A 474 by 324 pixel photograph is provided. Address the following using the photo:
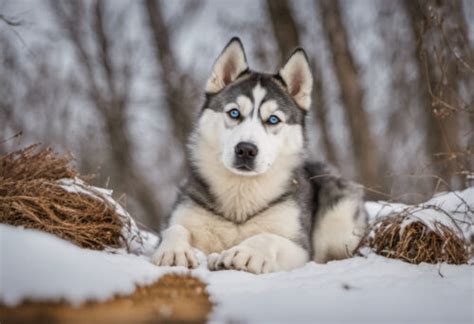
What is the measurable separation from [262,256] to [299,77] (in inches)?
78.1

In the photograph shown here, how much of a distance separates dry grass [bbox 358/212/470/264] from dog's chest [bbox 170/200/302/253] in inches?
31.3

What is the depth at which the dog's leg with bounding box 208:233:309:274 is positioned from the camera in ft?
9.45

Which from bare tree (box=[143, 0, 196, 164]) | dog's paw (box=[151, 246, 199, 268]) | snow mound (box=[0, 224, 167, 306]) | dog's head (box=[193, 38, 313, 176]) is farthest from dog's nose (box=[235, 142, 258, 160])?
bare tree (box=[143, 0, 196, 164])

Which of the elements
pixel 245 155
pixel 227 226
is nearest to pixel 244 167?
pixel 245 155

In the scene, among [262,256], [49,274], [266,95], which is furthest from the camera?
[266,95]

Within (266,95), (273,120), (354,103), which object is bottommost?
(273,120)

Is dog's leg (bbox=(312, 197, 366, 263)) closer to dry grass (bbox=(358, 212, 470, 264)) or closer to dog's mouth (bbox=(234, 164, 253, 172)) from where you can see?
dry grass (bbox=(358, 212, 470, 264))

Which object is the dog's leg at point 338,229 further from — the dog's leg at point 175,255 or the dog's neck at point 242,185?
the dog's leg at point 175,255

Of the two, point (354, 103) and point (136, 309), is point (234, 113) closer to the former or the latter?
point (136, 309)

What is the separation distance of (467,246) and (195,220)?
208 cm

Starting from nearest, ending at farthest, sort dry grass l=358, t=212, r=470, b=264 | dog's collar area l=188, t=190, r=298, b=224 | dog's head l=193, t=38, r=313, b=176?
dry grass l=358, t=212, r=470, b=264
dog's head l=193, t=38, r=313, b=176
dog's collar area l=188, t=190, r=298, b=224

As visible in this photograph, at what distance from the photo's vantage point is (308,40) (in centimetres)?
1159

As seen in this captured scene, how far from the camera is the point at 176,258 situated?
2977 millimetres

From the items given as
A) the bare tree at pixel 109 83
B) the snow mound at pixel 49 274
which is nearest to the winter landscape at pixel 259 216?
the snow mound at pixel 49 274
